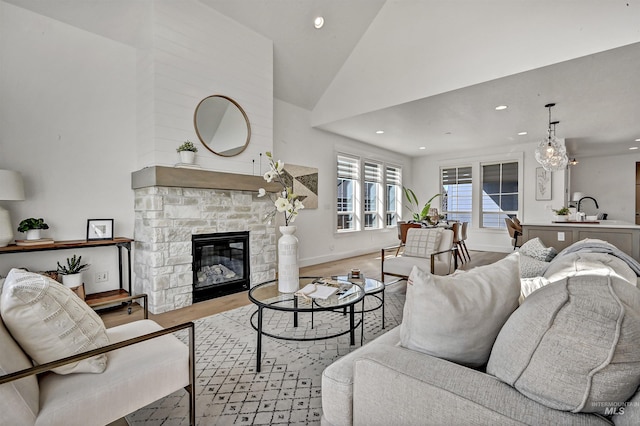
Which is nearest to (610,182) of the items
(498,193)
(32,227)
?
(498,193)

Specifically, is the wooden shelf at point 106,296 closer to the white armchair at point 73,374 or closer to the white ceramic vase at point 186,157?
the white ceramic vase at point 186,157

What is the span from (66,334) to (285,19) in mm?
4007

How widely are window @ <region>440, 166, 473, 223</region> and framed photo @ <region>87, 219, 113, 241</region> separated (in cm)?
712

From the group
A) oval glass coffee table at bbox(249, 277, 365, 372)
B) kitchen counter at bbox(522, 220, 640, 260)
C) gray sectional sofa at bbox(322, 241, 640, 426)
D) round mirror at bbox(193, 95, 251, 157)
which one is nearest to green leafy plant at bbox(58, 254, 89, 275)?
round mirror at bbox(193, 95, 251, 157)

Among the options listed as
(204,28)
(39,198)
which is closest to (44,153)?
(39,198)

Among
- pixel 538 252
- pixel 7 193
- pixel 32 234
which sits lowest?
pixel 538 252

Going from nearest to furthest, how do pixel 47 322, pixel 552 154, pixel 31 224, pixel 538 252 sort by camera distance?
pixel 47 322
pixel 538 252
pixel 31 224
pixel 552 154

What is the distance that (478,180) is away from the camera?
7.49 meters

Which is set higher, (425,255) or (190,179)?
(190,179)

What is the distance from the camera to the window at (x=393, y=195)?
7742 mm

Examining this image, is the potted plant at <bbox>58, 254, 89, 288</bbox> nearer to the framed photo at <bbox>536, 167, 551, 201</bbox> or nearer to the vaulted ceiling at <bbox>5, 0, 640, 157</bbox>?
the vaulted ceiling at <bbox>5, 0, 640, 157</bbox>

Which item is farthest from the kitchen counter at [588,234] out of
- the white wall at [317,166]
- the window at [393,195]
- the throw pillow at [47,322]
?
the throw pillow at [47,322]

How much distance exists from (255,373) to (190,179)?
2101 millimetres

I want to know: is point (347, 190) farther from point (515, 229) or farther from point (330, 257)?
point (515, 229)
